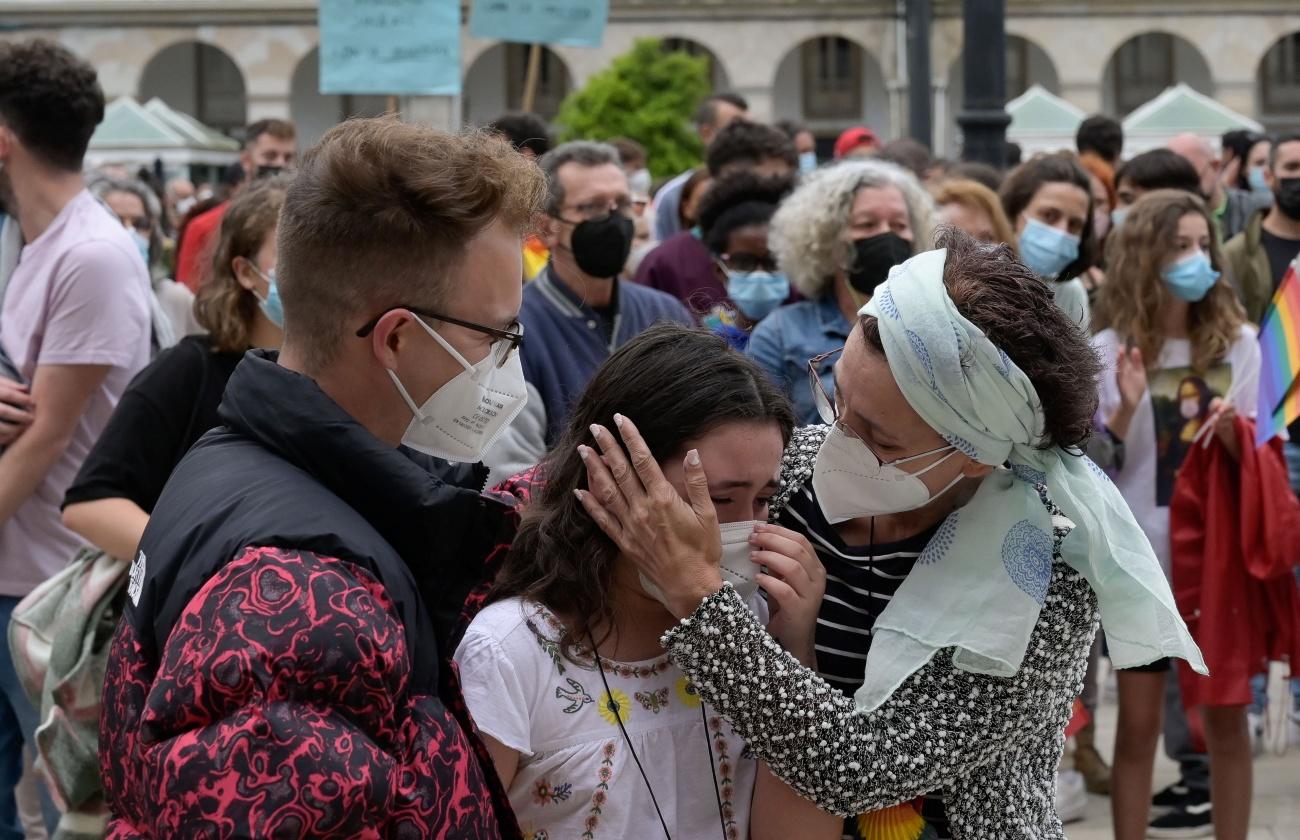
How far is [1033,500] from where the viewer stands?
2361 mm

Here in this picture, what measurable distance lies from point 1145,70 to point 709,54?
39.4 ft

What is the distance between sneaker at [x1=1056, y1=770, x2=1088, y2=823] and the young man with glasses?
13.1ft

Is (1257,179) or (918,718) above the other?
(1257,179)

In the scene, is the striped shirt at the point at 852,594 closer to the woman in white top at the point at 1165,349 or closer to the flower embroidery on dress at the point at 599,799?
the flower embroidery on dress at the point at 599,799

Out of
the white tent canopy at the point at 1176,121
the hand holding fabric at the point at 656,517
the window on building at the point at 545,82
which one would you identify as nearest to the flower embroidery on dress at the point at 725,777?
the hand holding fabric at the point at 656,517

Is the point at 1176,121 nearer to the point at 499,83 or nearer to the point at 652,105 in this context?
the point at 652,105

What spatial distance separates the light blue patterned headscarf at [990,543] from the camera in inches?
87.9

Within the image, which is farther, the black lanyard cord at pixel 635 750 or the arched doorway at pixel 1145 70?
the arched doorway at pixel 1145 70

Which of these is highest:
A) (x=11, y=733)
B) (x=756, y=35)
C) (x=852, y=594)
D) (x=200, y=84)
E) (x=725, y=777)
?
(x=756, y=35)

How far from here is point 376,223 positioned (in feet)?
5.89

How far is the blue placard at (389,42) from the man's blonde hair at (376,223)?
18.0 feet

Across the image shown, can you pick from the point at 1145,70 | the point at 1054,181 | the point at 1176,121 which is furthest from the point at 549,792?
the point at 1145,70

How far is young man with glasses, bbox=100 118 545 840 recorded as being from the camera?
1.50 meters

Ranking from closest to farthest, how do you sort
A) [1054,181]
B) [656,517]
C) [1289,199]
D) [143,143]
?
1. [656,517]
2. [1054,181]
3. [1289,199]
4. [143,143]
